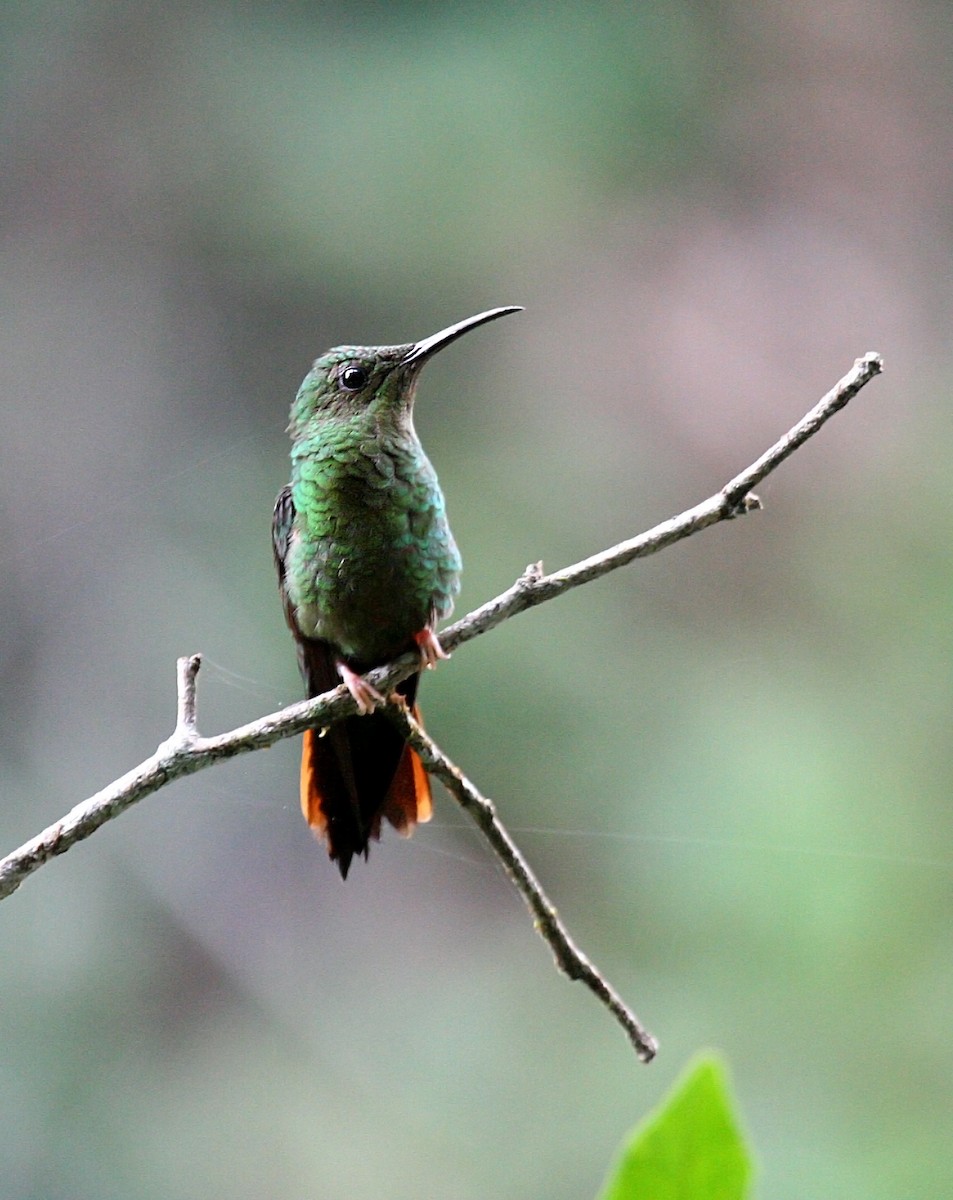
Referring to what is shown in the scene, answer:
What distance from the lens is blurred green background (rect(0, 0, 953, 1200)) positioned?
321 centimetres

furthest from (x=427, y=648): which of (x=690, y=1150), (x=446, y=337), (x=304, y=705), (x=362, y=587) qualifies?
(x=690, y=1150)

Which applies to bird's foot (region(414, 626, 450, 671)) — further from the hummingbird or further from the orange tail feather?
the orange tail feather

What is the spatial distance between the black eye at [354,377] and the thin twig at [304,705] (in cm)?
50

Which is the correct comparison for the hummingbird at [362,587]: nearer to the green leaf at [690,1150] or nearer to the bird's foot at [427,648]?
the bird's foot at [427,648]

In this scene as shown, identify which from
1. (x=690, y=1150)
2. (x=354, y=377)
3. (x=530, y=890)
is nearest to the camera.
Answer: (x=690, y=1150)

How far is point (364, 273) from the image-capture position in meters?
3.50

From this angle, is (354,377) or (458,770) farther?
(354,377)

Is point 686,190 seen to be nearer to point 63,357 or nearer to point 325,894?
point 63,357

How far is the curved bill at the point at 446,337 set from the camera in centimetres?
145

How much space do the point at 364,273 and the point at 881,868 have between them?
7.38 ft

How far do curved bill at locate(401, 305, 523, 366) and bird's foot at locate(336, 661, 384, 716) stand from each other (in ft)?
1.43

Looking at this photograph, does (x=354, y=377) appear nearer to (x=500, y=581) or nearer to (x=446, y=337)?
(x=446, y=337)

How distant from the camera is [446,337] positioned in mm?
1487

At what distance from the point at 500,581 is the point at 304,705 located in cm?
220
